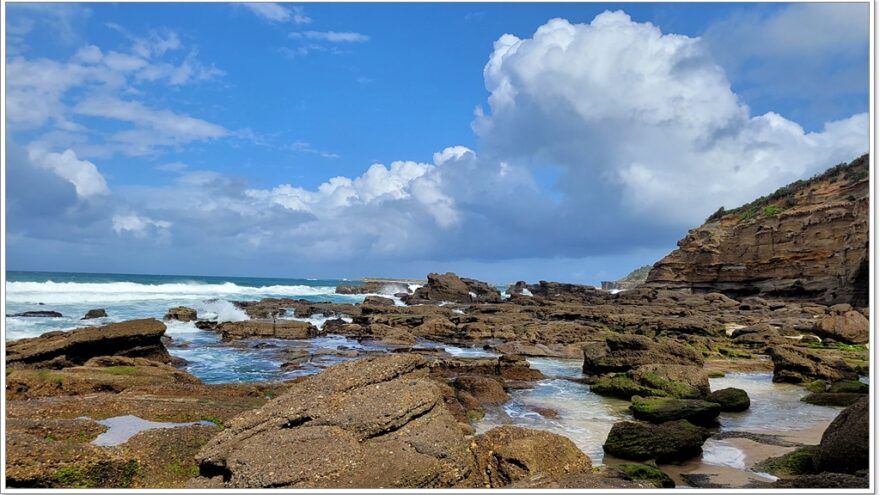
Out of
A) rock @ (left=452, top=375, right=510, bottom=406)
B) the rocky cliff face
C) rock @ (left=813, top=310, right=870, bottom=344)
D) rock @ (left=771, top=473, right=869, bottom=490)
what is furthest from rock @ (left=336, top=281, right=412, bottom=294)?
rock @ (left=771, top=473, right=869, bottom=490)

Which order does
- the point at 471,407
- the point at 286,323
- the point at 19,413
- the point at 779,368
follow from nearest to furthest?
the point at 19,413
the point at 471,407
the point at 779,368
the point at 286,323

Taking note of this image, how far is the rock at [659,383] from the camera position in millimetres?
14266

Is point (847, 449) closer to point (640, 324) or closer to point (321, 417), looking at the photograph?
point (321, 417)

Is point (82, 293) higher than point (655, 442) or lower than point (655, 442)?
higher

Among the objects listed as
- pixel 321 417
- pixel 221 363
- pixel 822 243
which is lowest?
pixel 221 363

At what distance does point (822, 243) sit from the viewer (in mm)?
48250

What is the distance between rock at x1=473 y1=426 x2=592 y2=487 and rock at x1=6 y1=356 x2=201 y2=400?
357 inches

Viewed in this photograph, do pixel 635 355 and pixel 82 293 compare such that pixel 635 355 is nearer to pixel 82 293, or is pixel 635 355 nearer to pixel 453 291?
pixel 453 291

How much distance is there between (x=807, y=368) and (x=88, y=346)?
2268 cm

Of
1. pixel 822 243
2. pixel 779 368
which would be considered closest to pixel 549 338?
pixel 779 368

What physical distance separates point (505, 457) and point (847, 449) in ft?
14.7

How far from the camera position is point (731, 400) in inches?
540

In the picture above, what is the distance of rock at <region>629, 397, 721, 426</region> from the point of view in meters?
11.8

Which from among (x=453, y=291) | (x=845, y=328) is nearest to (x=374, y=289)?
(x=453, y=291)
